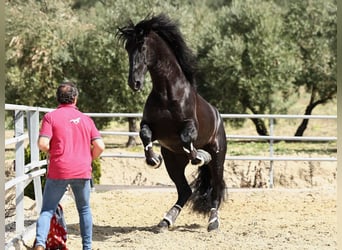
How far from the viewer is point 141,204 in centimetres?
870

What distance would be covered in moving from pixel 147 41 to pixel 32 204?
3.32 m

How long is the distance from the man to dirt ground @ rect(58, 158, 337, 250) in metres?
1.11

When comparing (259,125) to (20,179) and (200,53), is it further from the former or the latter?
(20,179)

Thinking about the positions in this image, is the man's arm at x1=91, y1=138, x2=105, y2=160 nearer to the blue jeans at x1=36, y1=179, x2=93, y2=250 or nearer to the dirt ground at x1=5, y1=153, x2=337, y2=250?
the blue jeans at x1=36, y1=179, x2=93, y2=250

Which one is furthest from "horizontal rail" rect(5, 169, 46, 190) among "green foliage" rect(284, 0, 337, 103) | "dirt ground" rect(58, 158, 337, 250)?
"green foliage" rect(284, 0, 337, 103)

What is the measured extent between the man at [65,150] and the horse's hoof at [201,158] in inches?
69.7

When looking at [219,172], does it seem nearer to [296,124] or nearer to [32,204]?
[32,204]

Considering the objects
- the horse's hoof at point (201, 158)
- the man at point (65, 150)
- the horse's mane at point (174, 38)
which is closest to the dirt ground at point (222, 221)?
the horse's hoof at point (201, 158)

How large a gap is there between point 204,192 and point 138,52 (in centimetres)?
229

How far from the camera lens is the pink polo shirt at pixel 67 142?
14.1ft

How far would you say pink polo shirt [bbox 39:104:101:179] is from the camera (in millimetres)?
4303

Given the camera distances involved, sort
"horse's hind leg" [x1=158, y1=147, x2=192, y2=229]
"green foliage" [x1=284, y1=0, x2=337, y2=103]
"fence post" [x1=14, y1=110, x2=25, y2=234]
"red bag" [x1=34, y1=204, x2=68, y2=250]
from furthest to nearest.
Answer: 1. "green foliage" [x1=284, y1=0, x2=337, y2=103]
2. "horse's hind leg" [x1=158, y1=147, x2=192, y2=229]
3. "fence post" [x1=14, y1=110, x2=25, y2=234]
4. "red bag" [x1=34, y1=204, x2=68, y2=250]

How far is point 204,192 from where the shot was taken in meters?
7.26

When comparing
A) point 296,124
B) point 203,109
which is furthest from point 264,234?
point 296,124
